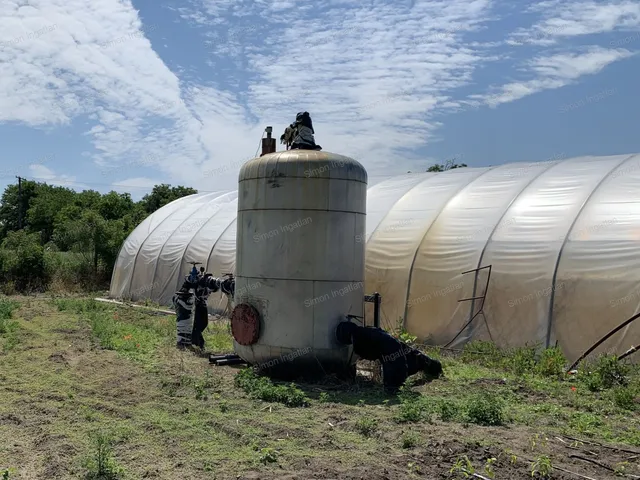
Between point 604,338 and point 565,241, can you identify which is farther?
point 565,241

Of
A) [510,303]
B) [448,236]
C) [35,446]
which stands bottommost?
[35,446]

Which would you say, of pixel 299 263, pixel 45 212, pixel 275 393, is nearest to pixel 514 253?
pixel 299 263

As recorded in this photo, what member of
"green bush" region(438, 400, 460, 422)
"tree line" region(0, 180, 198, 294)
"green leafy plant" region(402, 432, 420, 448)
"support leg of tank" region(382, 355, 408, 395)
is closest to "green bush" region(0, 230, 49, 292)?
"tree line" region(0, 180, 198, 294)

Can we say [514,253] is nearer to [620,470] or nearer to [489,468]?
[620,470]

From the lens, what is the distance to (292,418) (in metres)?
7.65

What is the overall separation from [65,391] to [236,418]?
9.86 ft

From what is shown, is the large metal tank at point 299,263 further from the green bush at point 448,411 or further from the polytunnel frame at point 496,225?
the polytunnel frame at point 496,225

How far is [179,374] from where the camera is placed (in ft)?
33.7

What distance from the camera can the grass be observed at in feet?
19.5

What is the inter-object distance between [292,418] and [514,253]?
25.9 feet

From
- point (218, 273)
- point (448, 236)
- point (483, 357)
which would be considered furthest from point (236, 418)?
point (218, 273)

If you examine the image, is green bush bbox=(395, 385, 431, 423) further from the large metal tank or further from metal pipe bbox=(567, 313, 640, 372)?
metal pipe bbox=(567, 313, 640, 372)

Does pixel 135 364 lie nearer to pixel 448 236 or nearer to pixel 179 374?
pixel 179 374

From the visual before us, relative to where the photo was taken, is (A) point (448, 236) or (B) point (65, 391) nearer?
(B) point (65, 391)
